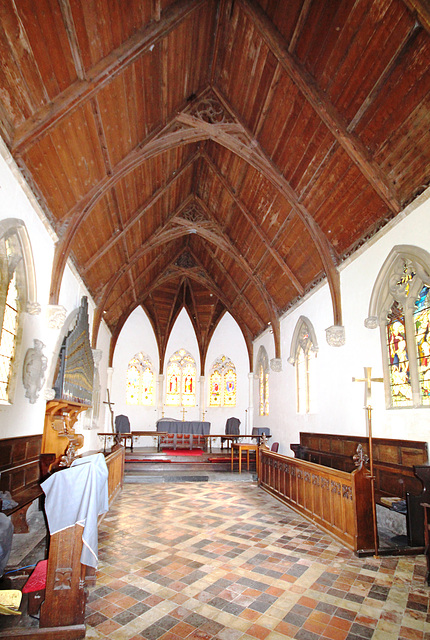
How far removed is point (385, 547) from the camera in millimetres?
5215

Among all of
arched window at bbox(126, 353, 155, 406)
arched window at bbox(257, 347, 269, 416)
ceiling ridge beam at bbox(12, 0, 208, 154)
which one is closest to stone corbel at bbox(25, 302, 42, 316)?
ceiling ridge beam at bbox(12, 0, 208, 154)

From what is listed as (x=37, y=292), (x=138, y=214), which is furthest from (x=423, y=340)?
(x=138, y=214)

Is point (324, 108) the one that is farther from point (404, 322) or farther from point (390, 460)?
point (390, 460)

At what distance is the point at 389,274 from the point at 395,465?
10.1 feet

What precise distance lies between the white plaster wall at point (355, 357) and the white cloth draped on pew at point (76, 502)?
4.70 meters

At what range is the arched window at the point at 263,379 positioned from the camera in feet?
48.6

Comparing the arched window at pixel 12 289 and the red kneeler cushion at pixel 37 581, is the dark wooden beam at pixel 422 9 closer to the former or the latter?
the arched window at pixel 12 289

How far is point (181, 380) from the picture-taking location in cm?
1830

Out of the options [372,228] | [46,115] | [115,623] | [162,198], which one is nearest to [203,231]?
[162,198]

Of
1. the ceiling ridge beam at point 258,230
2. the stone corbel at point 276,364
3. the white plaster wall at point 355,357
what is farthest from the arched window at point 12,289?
the stone corbel at point 276,364

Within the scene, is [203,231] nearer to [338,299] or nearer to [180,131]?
[180,131]

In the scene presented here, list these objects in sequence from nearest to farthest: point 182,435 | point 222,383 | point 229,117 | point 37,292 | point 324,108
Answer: point 324,108 → point 37,292 → point 229,117 → point 182,435 → point 222,383

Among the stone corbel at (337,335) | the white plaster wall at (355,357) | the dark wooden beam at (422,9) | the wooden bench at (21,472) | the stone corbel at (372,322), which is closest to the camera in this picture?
the dark wooden beam at (422,9)

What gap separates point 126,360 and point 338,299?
35.8 feet
